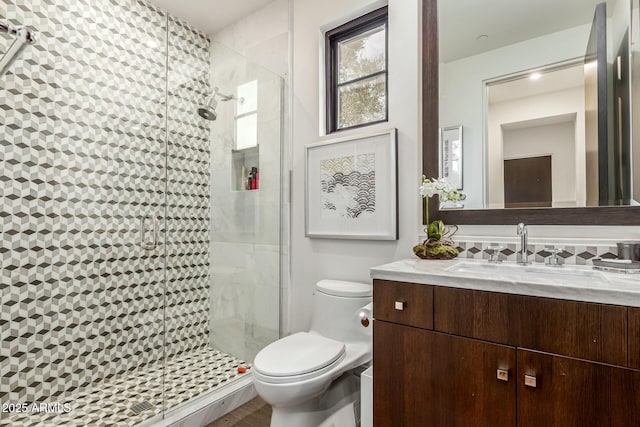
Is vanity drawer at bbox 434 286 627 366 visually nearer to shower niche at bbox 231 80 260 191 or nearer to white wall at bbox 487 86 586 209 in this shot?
white wall at bbox 487 86 586 209

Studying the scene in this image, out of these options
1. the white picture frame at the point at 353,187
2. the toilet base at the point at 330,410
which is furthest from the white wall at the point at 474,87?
the toilet base at the point at 330,410

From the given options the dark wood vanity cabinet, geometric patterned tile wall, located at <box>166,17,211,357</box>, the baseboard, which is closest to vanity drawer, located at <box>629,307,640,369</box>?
the dark wood vanity cabinet

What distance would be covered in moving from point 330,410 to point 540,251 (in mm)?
1205

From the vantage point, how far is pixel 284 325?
7.37ft

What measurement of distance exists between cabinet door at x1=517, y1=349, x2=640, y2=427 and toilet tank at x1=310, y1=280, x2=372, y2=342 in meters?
0.79

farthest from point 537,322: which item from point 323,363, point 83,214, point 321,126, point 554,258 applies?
point 83,214

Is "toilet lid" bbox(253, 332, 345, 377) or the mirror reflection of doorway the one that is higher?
the mirror reflection of doorway

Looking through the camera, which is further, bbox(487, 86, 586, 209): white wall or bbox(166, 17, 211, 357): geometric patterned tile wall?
bbox(166, 17, 211, 357): geometric patterned tile wall

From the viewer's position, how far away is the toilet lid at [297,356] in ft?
4.43

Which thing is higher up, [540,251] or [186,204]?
[186,204]

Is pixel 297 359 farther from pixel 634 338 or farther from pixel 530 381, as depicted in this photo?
pixel 634 338

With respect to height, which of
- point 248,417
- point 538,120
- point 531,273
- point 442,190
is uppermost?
point 538,120

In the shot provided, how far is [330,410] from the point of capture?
1559 millimetres

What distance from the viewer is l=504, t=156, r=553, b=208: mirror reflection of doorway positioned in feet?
4.54
